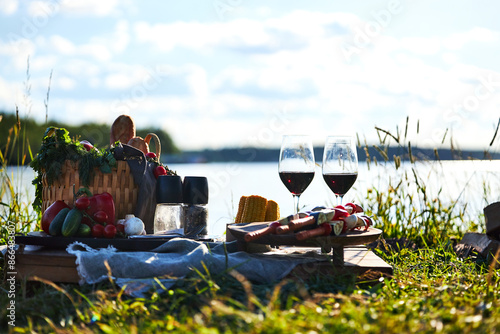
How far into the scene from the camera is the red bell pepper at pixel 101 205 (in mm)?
2996

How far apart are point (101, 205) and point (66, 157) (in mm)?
466

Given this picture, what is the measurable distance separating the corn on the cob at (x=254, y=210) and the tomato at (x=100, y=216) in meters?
0.78

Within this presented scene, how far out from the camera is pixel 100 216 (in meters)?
2.95

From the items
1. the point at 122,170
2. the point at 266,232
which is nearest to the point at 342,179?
the point at 266,232

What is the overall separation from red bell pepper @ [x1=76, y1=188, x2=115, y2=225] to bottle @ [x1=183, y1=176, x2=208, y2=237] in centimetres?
42

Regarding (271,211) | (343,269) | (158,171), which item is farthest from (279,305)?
(158,171)

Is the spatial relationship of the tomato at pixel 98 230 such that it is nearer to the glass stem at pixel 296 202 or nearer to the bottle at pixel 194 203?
the bottle at pixel 194 203

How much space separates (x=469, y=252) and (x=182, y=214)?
2144mm

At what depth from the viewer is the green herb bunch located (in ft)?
10.5

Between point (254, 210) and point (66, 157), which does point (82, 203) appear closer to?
point (66, 157)

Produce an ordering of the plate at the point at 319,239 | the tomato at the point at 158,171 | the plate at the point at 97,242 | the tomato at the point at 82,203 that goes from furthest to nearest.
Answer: the tomato at the point at 158,171 → the tomato at the point at 82,203 → the plate at the point at 97,242 → the plate at the point at 319,239

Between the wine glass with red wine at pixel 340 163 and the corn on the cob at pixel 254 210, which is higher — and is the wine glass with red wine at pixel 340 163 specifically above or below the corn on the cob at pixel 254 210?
above

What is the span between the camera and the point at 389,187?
4.76m

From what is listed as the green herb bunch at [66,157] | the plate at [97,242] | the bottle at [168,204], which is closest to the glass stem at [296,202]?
the bottle at [168,204]
